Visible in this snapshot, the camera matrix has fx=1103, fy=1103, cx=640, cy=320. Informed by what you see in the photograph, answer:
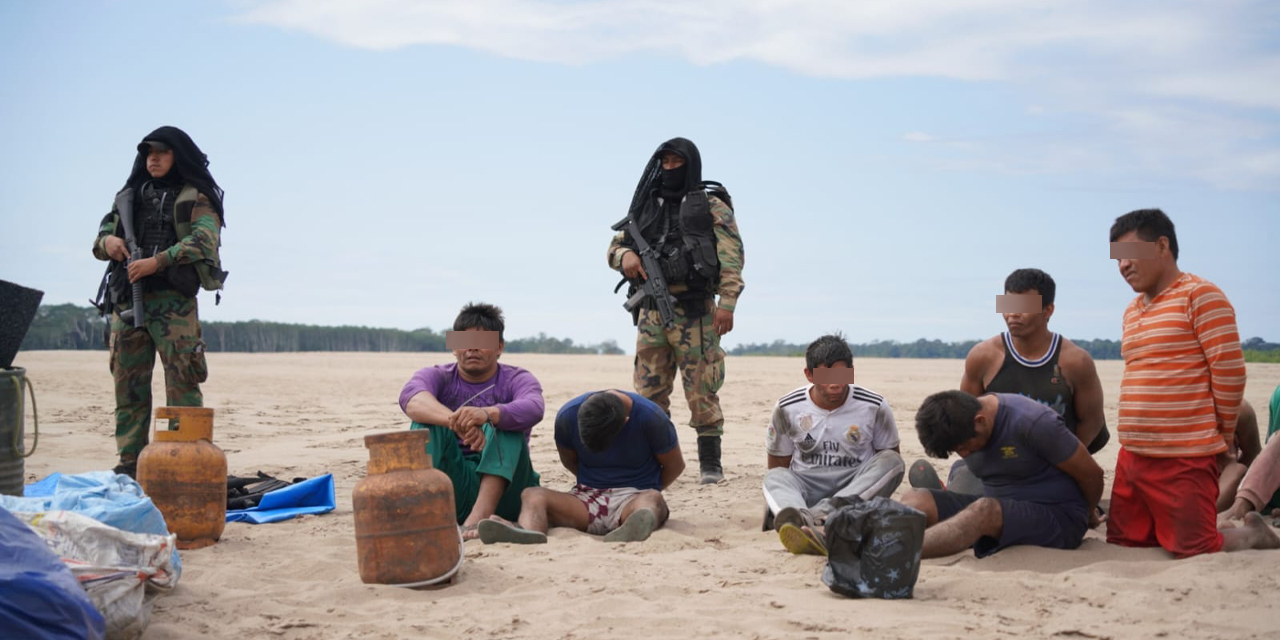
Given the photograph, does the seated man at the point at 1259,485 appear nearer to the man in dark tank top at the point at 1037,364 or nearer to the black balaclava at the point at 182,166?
the man in dark tank top at the point at 1037,364

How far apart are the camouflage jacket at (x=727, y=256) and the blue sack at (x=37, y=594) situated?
16.3 ft

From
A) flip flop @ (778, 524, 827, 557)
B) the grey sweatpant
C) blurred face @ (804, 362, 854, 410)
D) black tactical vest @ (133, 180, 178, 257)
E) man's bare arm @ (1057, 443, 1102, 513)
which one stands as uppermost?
black tactical vest @ (133, 180, 178, 257)

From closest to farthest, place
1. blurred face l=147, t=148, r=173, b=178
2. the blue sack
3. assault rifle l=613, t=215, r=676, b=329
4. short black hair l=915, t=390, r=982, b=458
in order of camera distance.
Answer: the blue sack
short black hair l=915, t=390, r=982, b=458
blurred face l=147, t=148, r=173, b=178
assault rifle l=613, t=215, r=676, b=329

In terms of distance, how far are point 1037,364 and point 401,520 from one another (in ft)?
10.5

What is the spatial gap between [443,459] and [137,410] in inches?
111

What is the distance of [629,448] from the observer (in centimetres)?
599

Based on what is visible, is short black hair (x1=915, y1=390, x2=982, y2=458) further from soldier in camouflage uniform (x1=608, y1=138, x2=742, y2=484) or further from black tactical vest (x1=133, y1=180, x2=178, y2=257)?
black tactical vest (x1=133, y1=180, x2=178, y2=257)

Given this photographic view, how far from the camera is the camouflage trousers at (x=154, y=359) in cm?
734

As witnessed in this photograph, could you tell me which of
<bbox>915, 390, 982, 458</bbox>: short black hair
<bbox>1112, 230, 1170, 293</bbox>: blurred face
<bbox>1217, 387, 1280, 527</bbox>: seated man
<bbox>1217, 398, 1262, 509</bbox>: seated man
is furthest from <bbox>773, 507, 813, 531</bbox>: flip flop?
<bbox>1217, 398, 1262, 509</bbox>: seated man

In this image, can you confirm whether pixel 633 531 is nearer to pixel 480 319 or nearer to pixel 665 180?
pixel 480 319

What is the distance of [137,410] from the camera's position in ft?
24.2

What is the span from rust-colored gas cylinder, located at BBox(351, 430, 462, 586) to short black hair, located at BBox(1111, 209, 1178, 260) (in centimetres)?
328

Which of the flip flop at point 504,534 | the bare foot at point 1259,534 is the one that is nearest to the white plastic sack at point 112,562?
the flip flop at point 504,534

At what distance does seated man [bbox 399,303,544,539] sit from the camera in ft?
18.6
